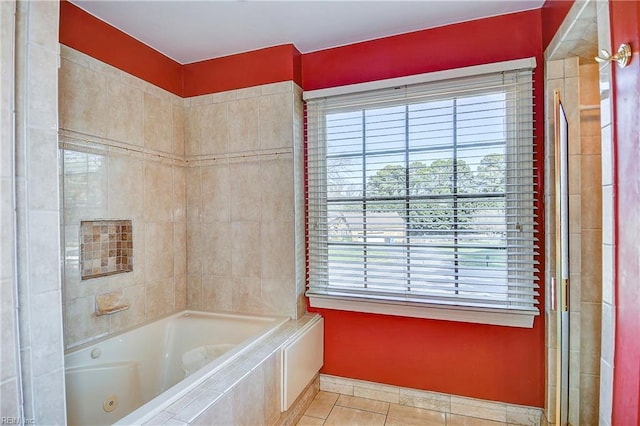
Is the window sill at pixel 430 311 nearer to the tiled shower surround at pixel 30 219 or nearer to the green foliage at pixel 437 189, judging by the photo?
the green foliage at pixel 437 189

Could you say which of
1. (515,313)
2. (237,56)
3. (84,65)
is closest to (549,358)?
(515,313)

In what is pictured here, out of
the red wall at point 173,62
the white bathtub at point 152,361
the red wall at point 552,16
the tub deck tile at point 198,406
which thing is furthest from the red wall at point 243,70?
the tub deck tile at point 198,406

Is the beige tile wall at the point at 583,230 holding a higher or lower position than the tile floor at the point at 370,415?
higher

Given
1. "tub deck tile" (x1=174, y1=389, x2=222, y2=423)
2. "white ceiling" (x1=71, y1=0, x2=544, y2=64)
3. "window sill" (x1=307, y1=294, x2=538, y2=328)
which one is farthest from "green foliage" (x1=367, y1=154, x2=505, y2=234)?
"tub deck tile" (x1=174, y1=389, x2=222, y2=423)

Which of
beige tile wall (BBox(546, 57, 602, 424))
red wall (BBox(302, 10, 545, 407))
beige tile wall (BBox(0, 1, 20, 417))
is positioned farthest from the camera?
red wall (BBox(302, 10, 545, 407))

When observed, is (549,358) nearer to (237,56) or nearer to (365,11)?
(365,11)

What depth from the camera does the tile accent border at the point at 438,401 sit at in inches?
79.9

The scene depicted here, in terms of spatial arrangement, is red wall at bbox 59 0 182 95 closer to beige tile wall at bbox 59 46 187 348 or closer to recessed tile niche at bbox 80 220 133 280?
beige tile wall at bbox 59 46 187 348

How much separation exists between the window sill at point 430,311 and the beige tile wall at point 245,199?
0.87 feet

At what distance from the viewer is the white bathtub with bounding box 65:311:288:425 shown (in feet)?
5.53

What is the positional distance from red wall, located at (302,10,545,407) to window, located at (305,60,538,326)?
124 mm

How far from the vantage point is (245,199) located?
249 centimetres

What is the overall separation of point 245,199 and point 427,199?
51.5 inches

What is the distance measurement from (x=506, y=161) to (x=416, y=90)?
2.36 feet
